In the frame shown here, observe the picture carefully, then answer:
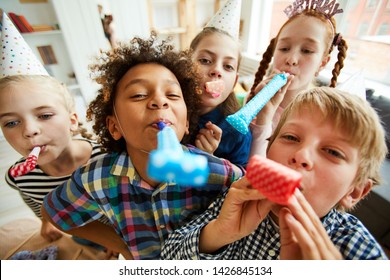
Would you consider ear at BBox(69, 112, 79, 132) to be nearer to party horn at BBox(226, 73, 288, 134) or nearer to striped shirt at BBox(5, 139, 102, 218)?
striped shirt at BBox(5, 139, 102, 218)

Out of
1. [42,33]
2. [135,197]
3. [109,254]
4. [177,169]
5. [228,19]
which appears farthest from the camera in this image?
[42,33]

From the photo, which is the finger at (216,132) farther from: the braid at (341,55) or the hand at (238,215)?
the braid at (341,55)

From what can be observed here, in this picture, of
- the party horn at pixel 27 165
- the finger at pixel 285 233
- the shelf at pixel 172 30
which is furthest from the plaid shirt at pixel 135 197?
the shelf at pixel 172 30

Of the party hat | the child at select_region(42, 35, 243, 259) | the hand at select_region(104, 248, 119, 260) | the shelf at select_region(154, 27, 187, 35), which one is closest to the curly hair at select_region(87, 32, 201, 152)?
the child at select_region(42, 35, 243, 259)

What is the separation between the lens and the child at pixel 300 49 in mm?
701

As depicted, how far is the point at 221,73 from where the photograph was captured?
756mm

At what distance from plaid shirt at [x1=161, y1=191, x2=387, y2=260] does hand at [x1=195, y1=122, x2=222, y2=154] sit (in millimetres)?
171

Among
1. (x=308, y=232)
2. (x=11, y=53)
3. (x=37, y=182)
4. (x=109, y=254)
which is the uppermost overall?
(x=11, y=53)

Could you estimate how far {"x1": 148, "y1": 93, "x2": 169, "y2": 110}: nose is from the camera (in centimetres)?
49

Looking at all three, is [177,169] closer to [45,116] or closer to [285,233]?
[285,233]

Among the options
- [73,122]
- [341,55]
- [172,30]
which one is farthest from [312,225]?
[172,30]

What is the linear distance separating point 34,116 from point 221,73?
24.6 inches
